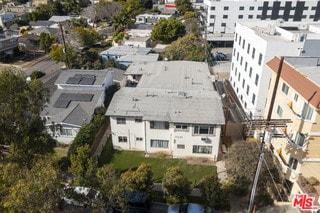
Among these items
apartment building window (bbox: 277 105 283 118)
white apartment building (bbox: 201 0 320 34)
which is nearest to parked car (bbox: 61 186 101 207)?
apartment building window (bbox: 277 105 283 118)

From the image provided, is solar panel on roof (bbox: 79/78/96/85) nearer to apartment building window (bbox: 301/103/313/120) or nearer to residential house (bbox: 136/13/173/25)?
apartment building window (bbox: 301/103/313/120)

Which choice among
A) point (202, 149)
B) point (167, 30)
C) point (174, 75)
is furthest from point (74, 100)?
point (167, 30)

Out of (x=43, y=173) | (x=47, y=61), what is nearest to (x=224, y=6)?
(x=47, y=61)

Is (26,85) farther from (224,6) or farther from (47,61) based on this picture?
(224,6)

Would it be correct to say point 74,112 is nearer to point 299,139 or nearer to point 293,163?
point 293,163

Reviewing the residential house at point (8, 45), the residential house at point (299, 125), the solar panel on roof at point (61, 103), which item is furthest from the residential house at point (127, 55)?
the residential house at point (299, 125)
